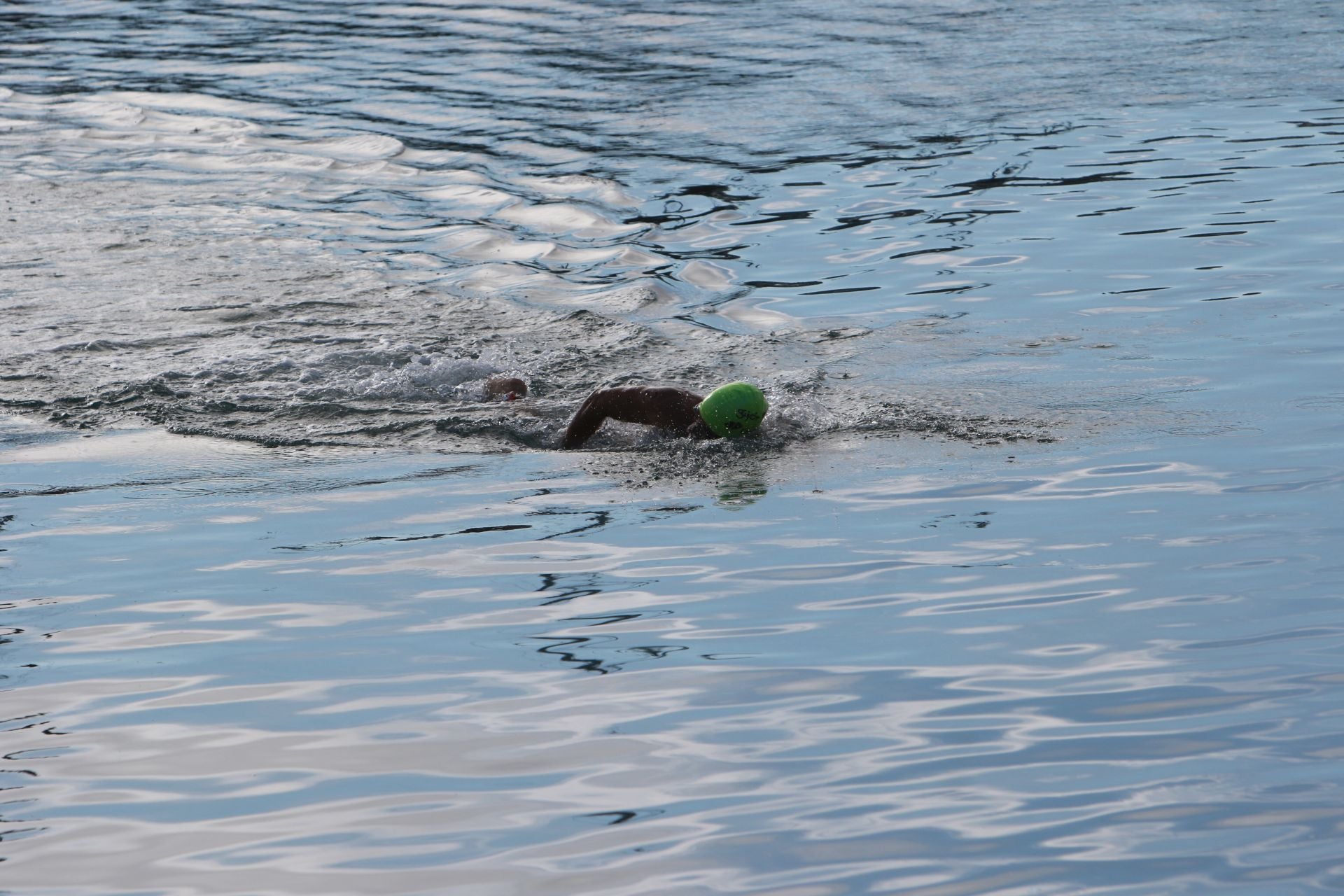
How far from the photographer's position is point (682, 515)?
6.38 meters

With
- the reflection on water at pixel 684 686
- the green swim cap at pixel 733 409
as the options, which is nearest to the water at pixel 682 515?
the reflection on water at pixel 684 686

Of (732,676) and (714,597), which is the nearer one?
(732,676)

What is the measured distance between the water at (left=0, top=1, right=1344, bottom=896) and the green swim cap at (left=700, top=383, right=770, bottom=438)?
0.41ft

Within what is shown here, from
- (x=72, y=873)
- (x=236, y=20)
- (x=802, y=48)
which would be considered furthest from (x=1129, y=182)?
(x=236, y=20)

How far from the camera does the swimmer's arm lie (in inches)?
287

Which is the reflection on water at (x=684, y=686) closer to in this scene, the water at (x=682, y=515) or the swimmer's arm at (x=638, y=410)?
the water at (x=682, y=515)

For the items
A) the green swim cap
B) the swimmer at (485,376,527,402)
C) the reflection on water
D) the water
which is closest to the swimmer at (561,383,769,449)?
the green swim cap

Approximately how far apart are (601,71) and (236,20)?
313 inches

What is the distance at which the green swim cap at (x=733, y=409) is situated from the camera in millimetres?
7117

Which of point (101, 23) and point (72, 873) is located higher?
point (101, 23)

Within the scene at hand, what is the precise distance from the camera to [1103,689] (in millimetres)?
4555

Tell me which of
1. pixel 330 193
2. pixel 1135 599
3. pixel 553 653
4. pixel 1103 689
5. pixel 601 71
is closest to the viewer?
pixel 1103 689

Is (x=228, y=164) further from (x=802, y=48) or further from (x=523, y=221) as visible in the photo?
(x=802, y=48)

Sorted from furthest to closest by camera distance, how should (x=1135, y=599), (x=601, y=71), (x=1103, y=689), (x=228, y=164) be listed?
1. (x=601, y=71)
2. (x=228, y=164)
3. (x=1135, y=599)
4. (x=1103, y=689)
